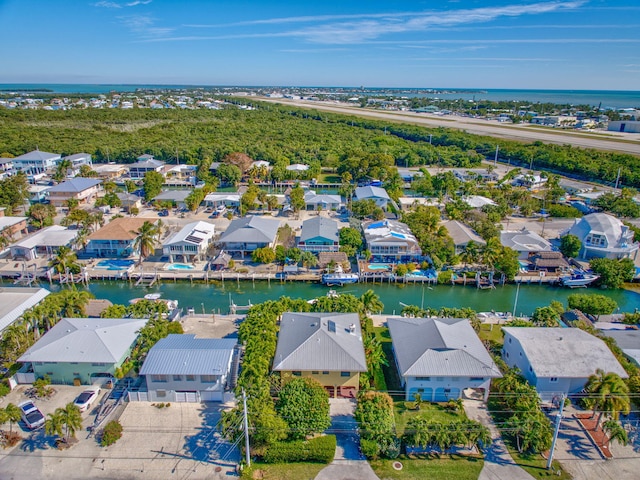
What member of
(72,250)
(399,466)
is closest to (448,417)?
(399,466)

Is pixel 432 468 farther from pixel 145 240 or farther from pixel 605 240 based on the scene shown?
pixel 605 240

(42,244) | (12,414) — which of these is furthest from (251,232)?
(12,414)

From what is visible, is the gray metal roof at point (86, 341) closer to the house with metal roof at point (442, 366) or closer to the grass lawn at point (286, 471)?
the grass lawn at point (286, 471)

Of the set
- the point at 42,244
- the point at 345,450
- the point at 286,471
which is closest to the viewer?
the point at 286,471

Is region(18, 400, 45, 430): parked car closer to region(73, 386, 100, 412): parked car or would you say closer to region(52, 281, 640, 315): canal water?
region(73, 386, 100, 412): parked car

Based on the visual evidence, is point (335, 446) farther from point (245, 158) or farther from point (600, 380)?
point (245, 158)
